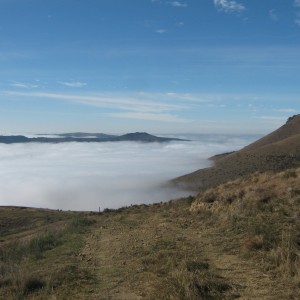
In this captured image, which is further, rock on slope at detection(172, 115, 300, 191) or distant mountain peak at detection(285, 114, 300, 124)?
distant mountain peak at detection(285, 114, 300, 124)

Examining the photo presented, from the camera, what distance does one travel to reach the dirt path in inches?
330

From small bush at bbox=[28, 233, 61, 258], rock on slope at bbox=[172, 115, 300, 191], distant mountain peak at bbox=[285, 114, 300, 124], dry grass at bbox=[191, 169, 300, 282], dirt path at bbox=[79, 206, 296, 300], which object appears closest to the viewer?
dirt path at bbox=[79, 206, 296, 300]

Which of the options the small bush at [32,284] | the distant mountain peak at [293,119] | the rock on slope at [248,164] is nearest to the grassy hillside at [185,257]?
the small bush at [32,284]

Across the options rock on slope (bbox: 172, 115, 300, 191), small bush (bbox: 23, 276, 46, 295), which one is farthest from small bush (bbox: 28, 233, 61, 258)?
rock on slope (bbox: 172, 115, 300, 191)

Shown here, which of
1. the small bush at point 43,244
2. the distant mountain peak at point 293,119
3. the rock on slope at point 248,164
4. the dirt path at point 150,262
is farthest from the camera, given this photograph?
the distant mountain peak at point 293,119

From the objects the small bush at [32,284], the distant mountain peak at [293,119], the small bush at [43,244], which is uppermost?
the distant mountain peak at [293,119]

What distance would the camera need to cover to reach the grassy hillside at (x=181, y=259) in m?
8.39

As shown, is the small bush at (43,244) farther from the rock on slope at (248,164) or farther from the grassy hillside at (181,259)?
the rock on slope at (248,164)

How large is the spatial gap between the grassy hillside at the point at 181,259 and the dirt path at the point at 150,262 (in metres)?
0.02

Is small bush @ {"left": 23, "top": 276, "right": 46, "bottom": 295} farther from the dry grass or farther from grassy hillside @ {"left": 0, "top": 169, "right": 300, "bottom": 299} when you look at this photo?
the dry grass

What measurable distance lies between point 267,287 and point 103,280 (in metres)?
3.70

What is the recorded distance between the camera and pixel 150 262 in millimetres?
10867

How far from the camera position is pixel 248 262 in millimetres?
10133

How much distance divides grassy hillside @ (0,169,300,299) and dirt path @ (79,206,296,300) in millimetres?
20
